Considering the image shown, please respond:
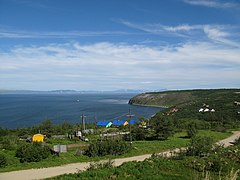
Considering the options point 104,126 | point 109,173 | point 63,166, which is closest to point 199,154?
point 109,173

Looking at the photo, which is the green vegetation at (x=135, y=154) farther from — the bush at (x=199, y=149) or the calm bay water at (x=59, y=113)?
the calm bay water at (x=59, y=113)

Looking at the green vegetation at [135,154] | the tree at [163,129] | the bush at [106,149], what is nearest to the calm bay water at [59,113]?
the green vegetation at [135,154]

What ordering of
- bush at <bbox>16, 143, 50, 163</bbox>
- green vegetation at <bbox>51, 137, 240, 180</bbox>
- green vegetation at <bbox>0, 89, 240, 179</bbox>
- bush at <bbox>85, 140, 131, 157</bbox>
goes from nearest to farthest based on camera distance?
green vegetation at <bbox>51, 137, 240, 180</bbox>
green vegetation at <bbox>0, 89, 240, 179</bbox>
bush at <bbox>16, 143, 50, 163</bbox>
bush at <bbox>85, 140, 131, 157</bbox>

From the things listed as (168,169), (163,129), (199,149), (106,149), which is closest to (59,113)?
(163,129)

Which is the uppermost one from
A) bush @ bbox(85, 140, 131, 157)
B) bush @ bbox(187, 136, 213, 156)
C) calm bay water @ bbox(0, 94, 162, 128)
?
bush @ bbox(187, 136, 213, 156)

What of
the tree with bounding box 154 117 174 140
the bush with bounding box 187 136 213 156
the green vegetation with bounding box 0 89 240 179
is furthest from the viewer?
the tree with bounding box 154 117 174 140

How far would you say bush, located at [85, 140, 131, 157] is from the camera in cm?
1711

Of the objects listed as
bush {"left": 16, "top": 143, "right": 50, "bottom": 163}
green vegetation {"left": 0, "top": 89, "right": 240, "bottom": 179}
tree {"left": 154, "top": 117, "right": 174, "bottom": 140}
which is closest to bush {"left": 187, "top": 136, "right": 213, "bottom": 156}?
green vegetation {"left": 0, "top": 89, "right": 240, "bottom": 179}

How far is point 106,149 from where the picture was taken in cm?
1741

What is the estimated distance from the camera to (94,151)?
55.7 feet

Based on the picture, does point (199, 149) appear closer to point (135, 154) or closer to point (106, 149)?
point (135, 154)

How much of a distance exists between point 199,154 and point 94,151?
6143 mm

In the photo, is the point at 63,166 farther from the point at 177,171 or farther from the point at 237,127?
the point at 237,127

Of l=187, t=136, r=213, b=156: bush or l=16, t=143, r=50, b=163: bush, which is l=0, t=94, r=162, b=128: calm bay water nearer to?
l=16, t=143, r=50, b=163: bush
